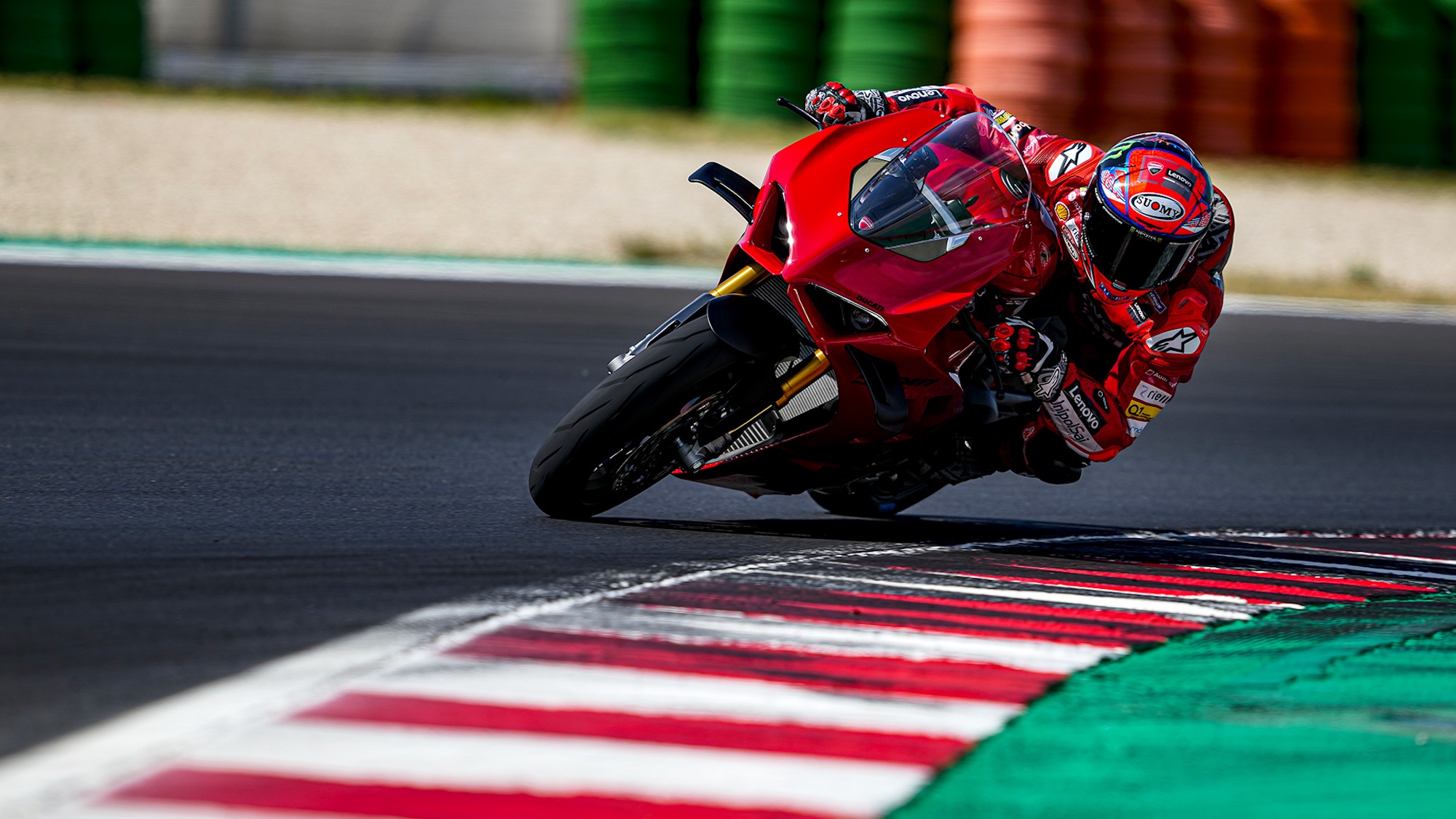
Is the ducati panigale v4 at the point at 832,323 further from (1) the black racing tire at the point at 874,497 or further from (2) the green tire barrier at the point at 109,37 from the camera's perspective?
(2) the green tire barrier at the point at 109,37

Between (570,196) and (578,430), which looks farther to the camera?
(570,196)

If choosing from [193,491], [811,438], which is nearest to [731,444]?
[811,438]

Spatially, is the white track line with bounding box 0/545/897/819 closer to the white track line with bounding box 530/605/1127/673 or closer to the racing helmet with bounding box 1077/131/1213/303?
the white track line with bounding box 530/605/1127/673

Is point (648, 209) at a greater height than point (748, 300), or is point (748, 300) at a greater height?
point (748, 300)

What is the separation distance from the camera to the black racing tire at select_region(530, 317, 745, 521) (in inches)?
177

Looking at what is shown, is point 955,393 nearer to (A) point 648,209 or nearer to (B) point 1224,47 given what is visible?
(A) point 648,209

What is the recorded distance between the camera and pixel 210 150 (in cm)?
1387

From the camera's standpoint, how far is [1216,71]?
14.3m

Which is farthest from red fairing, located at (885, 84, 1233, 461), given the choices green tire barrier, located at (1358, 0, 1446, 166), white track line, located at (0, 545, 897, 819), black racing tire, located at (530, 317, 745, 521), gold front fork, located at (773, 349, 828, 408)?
green tire barrier, located at (1358, 0, 1446, 166)

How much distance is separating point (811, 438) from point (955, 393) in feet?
1.55

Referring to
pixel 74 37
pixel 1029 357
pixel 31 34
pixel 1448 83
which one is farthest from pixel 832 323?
pixel 74 37

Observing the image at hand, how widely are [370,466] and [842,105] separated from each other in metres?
2.24

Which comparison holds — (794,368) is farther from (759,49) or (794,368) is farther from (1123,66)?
(1123,66)

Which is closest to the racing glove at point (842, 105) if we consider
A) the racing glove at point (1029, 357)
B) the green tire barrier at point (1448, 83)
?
the racing glove at point (1029, 357)
